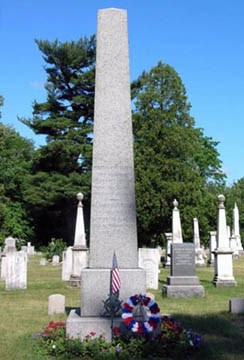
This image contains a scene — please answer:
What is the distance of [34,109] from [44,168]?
4.76 metres

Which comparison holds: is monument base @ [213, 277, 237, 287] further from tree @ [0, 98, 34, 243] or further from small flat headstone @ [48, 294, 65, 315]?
tree @ [0, 98, 34, 243]

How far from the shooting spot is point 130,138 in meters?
7.80

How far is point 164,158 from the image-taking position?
119 feet

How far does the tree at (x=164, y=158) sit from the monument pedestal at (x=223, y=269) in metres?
18.0

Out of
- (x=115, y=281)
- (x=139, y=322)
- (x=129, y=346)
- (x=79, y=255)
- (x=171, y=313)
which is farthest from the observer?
(x=79, y=255)

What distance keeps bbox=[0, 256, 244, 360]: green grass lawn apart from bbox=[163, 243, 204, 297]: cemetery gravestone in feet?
1.25

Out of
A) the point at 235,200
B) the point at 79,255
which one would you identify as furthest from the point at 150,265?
the point at 235,200

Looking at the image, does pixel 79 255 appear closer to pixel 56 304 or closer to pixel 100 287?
pixel 56 304

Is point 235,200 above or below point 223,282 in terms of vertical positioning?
above

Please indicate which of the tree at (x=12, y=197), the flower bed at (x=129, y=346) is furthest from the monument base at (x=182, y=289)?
the tree at (x=12, y=197)

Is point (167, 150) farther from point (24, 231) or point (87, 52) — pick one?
point (24, 231)

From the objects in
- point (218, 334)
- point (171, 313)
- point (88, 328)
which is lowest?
point (218, 334)

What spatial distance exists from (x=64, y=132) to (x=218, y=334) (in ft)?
107

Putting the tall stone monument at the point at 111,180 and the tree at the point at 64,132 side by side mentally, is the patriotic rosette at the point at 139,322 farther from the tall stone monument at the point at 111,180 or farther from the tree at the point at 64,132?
the tree at the point at 64,132
